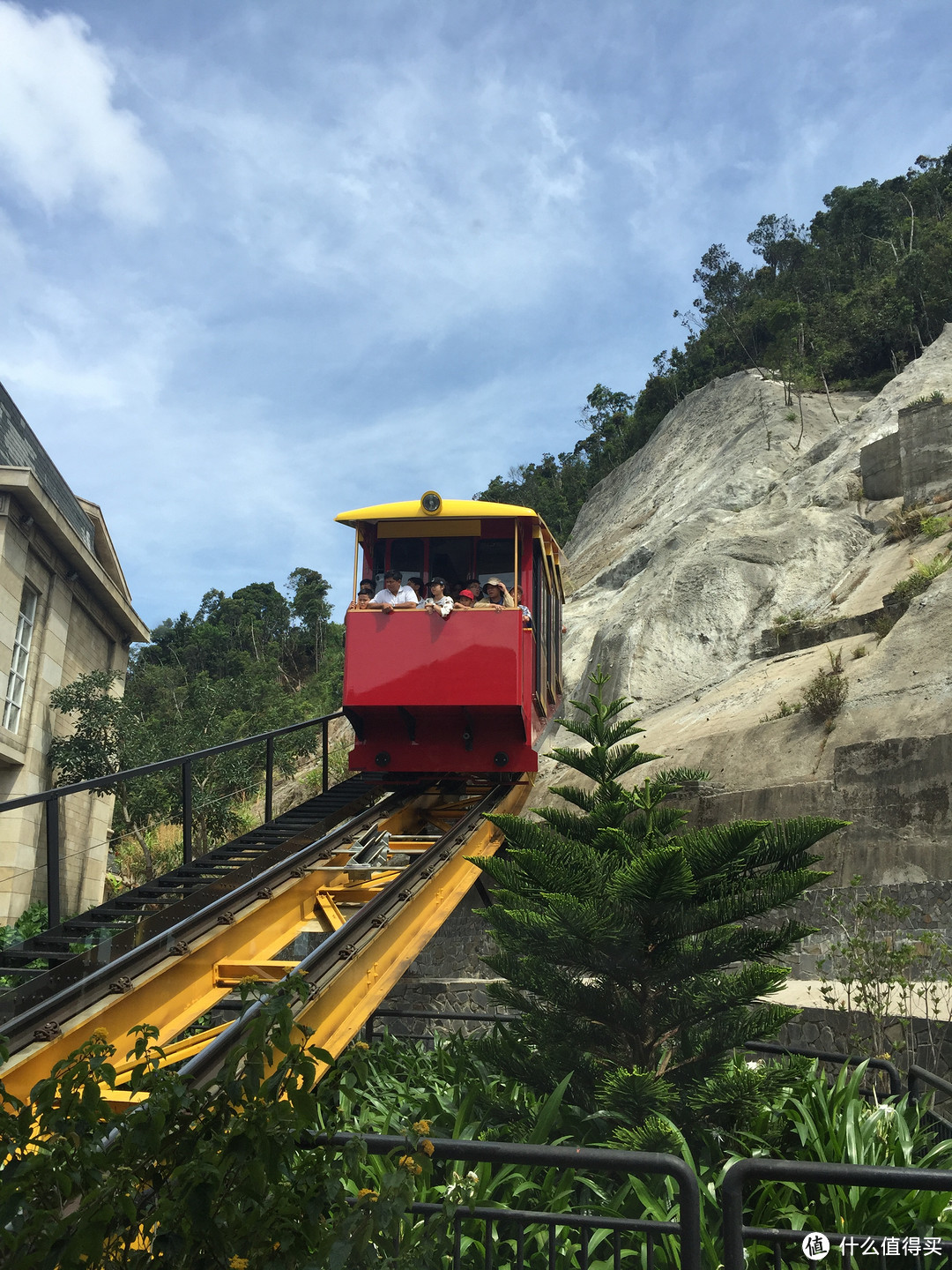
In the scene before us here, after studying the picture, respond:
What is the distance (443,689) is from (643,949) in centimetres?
618

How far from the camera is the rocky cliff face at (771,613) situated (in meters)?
12.0

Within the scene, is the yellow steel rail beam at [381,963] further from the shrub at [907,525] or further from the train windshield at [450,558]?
the shrub at [907,525]

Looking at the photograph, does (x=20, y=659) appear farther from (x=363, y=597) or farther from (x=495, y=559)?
(x=495, y=559)

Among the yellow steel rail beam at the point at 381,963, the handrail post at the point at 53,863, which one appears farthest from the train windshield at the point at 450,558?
the handrail post at the point at 53,863

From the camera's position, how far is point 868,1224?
4.06 metres

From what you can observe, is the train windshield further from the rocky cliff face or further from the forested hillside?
the forested hillside

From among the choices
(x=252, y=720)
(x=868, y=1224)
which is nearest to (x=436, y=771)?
(x=868, y=1224)

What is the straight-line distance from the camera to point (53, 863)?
265 inches

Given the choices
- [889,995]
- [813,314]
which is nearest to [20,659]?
[889,995]

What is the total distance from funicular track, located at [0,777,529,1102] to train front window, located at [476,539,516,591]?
320 cm

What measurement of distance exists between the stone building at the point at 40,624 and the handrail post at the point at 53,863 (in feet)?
19.3

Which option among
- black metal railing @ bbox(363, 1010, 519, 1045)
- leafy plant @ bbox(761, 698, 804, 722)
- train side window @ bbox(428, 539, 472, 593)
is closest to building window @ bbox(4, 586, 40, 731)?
train side window @ bbox(428, 539, 472, 593)

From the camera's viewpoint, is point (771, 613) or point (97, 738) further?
point (771, 613)

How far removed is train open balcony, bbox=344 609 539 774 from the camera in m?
11.0
